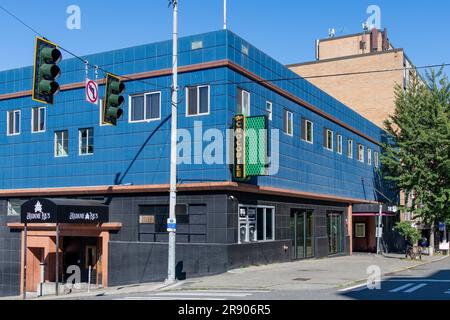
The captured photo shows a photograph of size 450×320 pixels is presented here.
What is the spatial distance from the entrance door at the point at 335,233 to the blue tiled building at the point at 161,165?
2617mm

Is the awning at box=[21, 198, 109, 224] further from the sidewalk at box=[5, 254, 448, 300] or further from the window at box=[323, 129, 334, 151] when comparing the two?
the window at box=[323, 129, 334, 151]

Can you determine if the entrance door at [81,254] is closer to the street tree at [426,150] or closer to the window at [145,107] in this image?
the window at [145,107]

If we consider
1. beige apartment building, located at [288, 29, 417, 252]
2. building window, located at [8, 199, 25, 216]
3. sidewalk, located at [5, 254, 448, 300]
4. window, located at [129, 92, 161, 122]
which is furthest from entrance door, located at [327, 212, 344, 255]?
building window, located at [8, 199, 25, 216]

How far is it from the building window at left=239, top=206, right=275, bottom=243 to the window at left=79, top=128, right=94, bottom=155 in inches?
359

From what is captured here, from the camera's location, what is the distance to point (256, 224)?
27781 mm

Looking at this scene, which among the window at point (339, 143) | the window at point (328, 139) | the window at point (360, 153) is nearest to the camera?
the window at point (328, 139)

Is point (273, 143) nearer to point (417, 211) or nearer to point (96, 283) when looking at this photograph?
point (96, 283)

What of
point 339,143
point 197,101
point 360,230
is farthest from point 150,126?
point 360,230

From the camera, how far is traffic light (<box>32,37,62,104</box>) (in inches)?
499

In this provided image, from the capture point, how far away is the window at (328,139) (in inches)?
1485

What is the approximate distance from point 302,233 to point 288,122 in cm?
712

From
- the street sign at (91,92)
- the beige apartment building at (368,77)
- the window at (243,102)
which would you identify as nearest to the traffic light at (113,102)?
the street sign at (91,92)

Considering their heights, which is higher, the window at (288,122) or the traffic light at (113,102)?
the window at (288,122)
